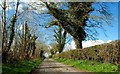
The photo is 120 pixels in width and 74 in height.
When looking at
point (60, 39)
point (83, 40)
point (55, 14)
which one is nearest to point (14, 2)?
point (55, 14)

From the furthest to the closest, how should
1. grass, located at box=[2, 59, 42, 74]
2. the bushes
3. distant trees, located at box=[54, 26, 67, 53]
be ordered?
distant trees, located at box=[54, 26, 67, 53] → the bushes → grass, located at box=[2, 59, 42, 74]

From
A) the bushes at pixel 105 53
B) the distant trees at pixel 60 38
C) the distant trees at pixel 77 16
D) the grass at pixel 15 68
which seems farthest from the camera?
the distant trees at pixel 60 38

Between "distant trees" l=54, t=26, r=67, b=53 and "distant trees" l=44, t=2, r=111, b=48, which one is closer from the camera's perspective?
"distant trees" l=44, t=2, r=111, b=48

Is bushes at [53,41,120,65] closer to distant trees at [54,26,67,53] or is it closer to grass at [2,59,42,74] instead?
grass at [2,59,42,74]

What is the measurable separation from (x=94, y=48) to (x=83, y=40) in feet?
50.5

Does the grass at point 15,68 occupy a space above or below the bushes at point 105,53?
below

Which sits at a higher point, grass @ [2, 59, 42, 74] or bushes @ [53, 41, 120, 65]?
bushes @ [53, 41, 120, 65]

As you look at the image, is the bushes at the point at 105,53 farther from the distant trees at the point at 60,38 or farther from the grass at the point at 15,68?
the distant trees at the point at 60,38

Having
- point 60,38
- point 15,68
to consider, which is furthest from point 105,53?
A: point 60,38

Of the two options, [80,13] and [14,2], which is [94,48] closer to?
[14,2]

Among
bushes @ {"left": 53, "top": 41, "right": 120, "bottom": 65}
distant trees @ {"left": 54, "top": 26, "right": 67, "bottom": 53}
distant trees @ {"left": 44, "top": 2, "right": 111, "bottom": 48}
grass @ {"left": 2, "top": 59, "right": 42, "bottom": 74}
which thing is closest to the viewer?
grass @ {"left": 2, "top": 59, "right": 42, "bottom": 74}

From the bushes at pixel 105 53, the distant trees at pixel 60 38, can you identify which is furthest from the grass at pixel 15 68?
the distant trees at pixel 60 38

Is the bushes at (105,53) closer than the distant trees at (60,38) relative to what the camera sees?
Yes

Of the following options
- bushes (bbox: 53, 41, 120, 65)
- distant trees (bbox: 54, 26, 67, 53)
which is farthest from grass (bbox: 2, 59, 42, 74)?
distant trees (bbox: 54, 26, 67, 53)
